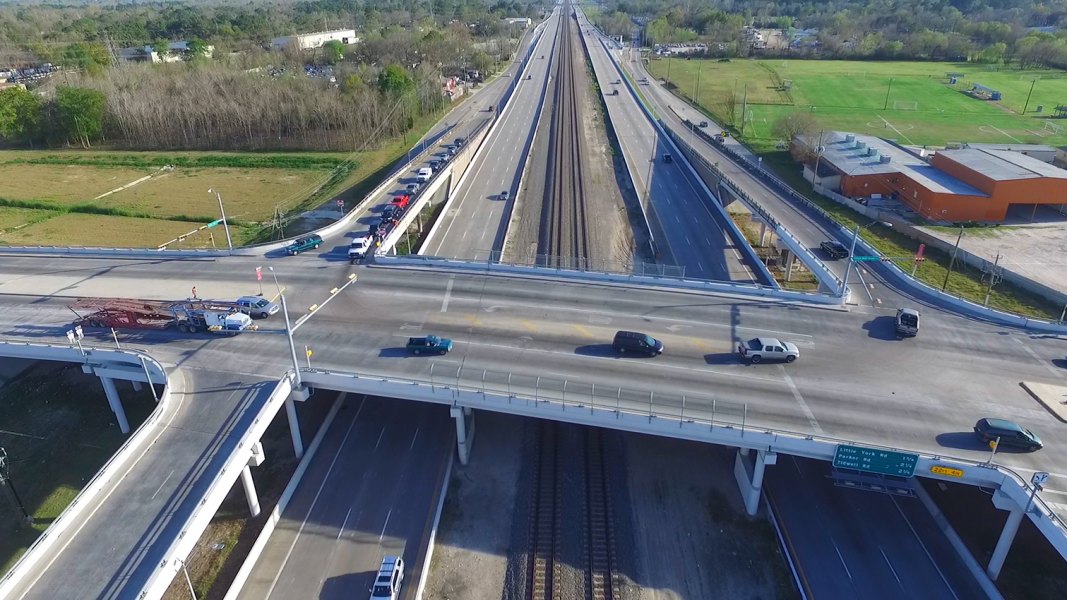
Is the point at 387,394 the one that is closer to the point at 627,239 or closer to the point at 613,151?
the point at 627,239

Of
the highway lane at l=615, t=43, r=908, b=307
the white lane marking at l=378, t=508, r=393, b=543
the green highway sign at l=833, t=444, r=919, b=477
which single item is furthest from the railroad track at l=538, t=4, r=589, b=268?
the green highway sign at l=833, t=444, r=919, b=477

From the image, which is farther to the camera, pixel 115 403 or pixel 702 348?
pixel 115 403

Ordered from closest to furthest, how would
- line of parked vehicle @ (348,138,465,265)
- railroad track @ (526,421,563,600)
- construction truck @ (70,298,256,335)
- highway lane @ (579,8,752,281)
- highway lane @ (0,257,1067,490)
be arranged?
1. railroad track @ (526,421,563,600)
2. highway lane @ (0,257,1067,490)
3. construction truck @ (70,298,256,335)
4. line of parked vehicle @ (348,138,465,265)
5. highway lane @ (579,8,752,281)

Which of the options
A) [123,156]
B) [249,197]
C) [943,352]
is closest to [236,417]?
[943,352]

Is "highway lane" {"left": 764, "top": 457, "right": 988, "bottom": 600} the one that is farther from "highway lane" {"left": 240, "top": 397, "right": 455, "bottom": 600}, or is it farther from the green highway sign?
"highway lane" {"left": 240, "top": 397, "right": 455, "bottom": 600}

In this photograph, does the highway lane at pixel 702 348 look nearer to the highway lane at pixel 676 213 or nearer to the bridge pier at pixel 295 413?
the bridge pier at pixel 295 413

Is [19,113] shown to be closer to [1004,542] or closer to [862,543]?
[862,543]

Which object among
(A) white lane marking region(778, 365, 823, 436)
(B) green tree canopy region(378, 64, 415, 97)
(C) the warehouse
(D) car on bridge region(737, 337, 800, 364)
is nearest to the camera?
(A) white lane marking region(778, 365, 823, 436)

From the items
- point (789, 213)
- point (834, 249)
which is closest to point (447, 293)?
point (834, 249)
